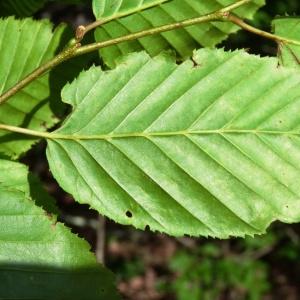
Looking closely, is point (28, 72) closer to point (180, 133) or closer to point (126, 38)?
point (126, 38)

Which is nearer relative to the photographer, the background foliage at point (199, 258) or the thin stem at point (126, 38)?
the thin stem at point (126, 38)

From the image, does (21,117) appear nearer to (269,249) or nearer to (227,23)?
(227,23)

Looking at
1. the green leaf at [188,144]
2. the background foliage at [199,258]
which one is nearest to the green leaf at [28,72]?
the green leaf at [188,144]

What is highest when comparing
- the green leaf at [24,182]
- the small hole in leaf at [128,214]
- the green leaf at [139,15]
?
the green leaf at [139,15]

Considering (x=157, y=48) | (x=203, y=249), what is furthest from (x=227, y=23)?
(x=203, y=249)

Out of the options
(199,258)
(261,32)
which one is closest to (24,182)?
Result: (261,32)

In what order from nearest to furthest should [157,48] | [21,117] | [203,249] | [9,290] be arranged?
1. [9,290]
2. [157,48]
3. [21,117]
4. [203,249]

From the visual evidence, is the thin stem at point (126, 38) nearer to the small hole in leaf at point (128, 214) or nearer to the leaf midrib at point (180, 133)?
the leaf midrib at point (180, 133)
